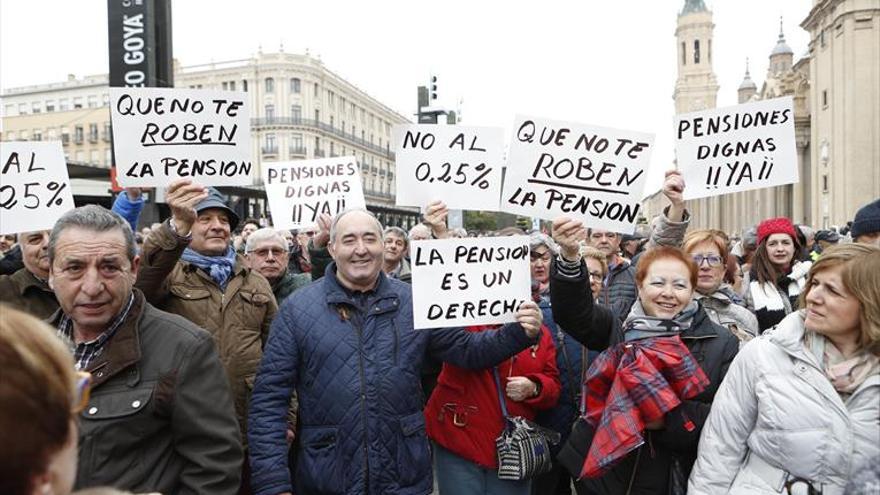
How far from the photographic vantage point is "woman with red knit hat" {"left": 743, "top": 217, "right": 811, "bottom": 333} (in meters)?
4.52

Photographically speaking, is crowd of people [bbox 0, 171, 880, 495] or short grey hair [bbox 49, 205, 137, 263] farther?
short grey hair [bbox 49, 205, 137, 263]

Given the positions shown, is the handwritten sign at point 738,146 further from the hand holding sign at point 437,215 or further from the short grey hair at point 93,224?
the short grey hair at point 93,224

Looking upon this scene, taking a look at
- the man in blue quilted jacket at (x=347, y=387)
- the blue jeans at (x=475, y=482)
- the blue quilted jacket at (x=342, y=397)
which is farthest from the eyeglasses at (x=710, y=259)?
the blue quilted jacket at (x=342, y=397)

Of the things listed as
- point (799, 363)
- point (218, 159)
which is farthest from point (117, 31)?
point (799, 363)

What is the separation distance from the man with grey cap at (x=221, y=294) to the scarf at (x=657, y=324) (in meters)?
2.03

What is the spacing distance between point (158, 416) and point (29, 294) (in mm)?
1647

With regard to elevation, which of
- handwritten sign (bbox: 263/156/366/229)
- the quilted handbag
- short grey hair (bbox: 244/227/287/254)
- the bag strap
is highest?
handwritten sign (bbox: 263/156/366/229)

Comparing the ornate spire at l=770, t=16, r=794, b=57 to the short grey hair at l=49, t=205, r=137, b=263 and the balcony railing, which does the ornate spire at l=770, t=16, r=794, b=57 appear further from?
the short grey hair at l=49, t=205, r=137, b=263

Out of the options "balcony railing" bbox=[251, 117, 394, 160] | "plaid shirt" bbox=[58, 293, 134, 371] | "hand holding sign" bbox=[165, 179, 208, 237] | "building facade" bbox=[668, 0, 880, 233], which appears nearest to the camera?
"plaid shirt" bbox=[58, 293, 134, 371]

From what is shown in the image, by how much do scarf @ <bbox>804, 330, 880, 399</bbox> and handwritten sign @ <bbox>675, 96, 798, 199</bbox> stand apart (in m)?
1.58

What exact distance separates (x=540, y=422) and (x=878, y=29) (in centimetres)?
4850

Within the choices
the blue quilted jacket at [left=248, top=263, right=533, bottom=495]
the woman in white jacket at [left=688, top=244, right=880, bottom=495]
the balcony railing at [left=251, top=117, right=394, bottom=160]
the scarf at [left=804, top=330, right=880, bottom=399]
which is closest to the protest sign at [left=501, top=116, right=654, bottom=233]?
the blue quilted jacket at [left=248, top=263, right=533, bottom=495]

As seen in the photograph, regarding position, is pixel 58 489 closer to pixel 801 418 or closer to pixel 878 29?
pixel 801 418

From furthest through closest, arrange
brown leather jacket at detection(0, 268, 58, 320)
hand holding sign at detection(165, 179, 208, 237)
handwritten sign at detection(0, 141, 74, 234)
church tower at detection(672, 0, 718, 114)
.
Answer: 1. church tower at detection(672, 0, 718, 114)
2. handwritten sign at detection(0, 141, 74, 234)
3. brown leather jacket at detection(0, 268, 58, 320)
4. hand holding sign at detection(165, 179, 208, 237)
